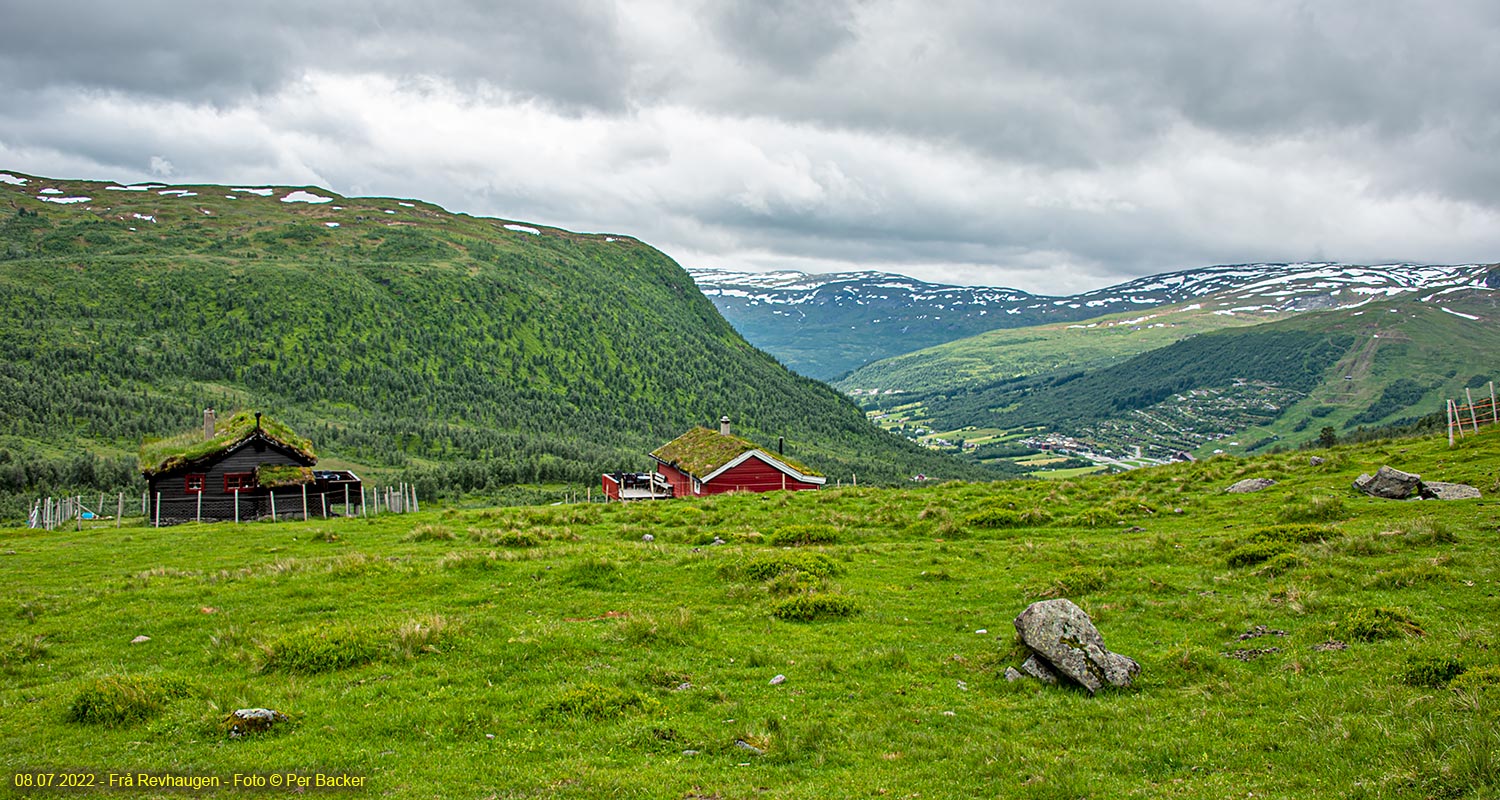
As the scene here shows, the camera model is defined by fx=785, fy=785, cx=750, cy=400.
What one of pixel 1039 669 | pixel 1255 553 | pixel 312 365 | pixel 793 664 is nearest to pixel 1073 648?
pixel 1039 669

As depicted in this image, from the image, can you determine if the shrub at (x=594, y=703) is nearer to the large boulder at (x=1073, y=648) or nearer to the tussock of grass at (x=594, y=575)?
the large boulder at (x=1073, y=648)

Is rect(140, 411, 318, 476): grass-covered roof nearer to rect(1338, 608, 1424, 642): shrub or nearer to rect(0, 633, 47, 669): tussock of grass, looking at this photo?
rect(0, 633, 47, 669): tussock of grass

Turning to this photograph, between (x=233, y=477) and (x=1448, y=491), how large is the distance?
59315 millimetres

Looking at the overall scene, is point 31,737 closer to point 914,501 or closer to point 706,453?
point 914,501

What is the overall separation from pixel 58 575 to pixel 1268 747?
1222 inches

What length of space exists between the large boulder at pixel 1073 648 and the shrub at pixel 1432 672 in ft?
11.8

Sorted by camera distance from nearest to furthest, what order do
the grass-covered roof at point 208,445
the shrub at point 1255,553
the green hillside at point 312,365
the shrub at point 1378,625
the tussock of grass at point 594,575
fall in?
1. the shrub at point 1378,625
2. the shrub at point 1255,553
3. the tussock of grass at point 594,575
4. the grass-covered roof at point 208,445
5. the green hillside at point 312,365

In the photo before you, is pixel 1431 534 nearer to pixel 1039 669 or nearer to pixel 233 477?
pixel 1039 669

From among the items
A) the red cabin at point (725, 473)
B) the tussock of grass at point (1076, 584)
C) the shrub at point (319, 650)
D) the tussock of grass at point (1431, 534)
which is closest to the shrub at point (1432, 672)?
the tussock of grass at point (1076, 584)

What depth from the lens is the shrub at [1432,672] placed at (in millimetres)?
11078

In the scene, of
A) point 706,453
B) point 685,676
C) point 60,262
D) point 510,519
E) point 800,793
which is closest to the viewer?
point 800,793

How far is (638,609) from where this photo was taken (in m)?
18.3

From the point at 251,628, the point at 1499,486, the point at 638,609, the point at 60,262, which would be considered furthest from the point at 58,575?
the point at 60,262

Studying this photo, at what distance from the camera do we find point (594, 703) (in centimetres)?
1234
